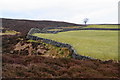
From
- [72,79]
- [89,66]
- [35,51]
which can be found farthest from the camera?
[35,51]

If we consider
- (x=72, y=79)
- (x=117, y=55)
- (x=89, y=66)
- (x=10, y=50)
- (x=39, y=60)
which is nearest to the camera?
(x=72, y=79)

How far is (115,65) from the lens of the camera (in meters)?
18.8

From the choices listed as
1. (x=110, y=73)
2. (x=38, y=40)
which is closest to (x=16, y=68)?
(x=110, y=73)

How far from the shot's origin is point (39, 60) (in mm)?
19922

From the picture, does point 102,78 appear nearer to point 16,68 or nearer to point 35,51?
point 16,68

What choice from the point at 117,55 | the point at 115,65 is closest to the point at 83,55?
the point at 117,55

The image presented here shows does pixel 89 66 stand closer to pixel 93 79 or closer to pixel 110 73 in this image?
pixel 110 73

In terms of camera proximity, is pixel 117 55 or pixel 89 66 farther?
pixel 117 55

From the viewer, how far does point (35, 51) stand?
33.8m

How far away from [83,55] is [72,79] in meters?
10.5

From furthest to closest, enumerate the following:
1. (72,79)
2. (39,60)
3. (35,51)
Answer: (35,51), (39,60), (72,79)

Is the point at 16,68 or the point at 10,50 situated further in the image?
the point at 10,50

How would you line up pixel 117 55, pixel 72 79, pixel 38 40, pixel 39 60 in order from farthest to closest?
pixel 38 40
pixel 117 55
pixel 39 60
pixel 72 79

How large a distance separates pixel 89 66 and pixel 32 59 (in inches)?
244
